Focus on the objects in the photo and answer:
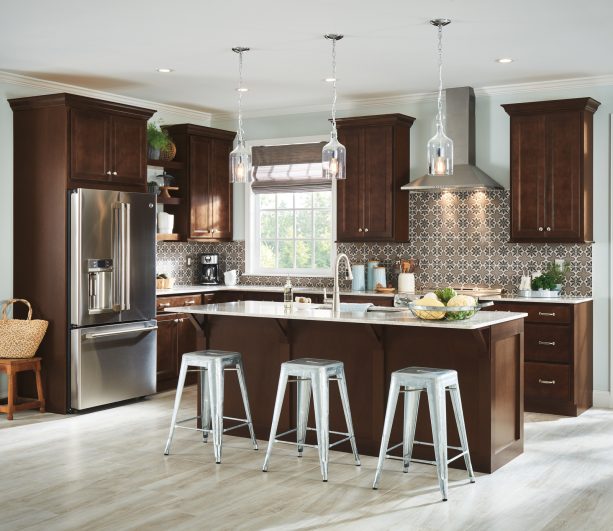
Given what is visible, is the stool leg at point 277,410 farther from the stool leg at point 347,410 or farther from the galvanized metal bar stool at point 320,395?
the stool leg at point 347,410

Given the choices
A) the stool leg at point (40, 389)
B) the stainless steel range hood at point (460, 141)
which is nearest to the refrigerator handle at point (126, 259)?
the stool leg at point (40, 389)

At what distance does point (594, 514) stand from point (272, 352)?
7.48 ft

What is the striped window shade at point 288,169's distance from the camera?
326 inches

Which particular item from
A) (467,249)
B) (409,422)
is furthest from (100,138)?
(409,422)

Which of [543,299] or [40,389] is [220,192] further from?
[543,299]

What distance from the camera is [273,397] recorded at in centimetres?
550

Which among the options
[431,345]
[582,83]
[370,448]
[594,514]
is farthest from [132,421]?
[582,83]

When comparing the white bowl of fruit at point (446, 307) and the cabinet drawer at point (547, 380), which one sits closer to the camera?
the white bowl of fruit at point (446, 307)

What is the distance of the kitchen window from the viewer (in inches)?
328

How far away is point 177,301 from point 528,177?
3.26 m

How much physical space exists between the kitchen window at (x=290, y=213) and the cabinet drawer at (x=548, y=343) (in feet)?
7.67

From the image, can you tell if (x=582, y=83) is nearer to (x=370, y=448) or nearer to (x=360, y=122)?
(x=360, y=122)

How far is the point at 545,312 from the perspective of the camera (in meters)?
6.54

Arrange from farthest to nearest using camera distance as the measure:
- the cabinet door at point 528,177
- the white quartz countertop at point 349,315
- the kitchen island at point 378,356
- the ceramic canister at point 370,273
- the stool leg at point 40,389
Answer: the ceramic canister at point 370,273
the cabinet door at point 528,177
the stool leg at point 40,389
the kitchen island at point 378,356
the white quartz countertop at point 349,315
